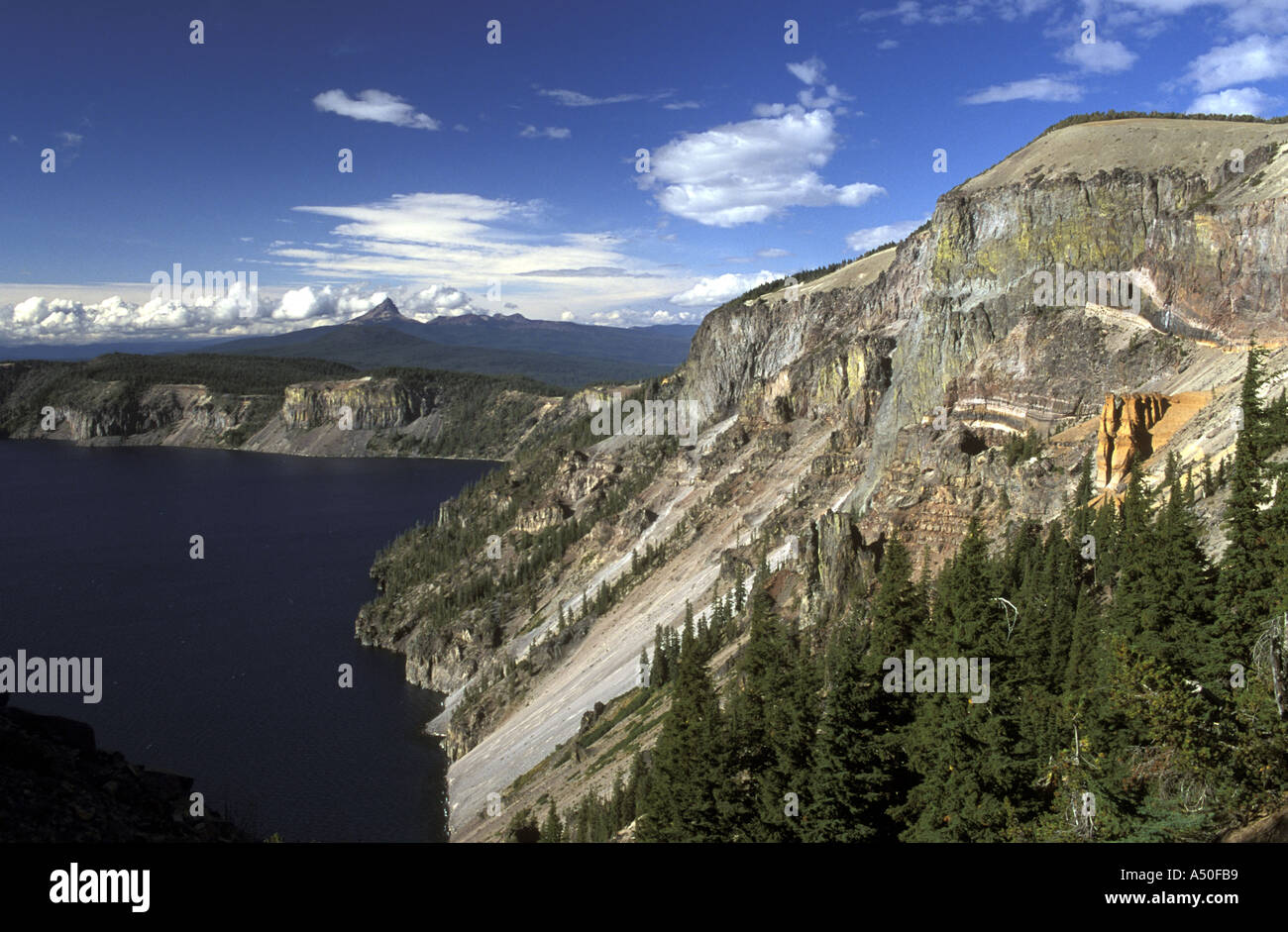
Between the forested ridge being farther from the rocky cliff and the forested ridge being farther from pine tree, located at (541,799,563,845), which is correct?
pine tree, located at (541,799,563,845)

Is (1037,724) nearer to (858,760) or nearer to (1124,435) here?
(858,760)

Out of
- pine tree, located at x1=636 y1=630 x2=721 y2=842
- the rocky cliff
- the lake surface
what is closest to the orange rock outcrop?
pine tree, located at x1=636 y1=630 x2=721 y2=842

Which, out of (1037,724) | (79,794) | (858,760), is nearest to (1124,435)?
(1037,724)

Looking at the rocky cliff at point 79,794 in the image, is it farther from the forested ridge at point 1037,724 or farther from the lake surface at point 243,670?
the lake surface at point 243,670

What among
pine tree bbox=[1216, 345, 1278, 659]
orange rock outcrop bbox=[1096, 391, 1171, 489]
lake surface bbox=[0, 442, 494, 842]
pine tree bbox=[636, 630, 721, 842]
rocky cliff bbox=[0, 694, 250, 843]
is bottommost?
lake surface bbox=[0, 442, 494, 842]

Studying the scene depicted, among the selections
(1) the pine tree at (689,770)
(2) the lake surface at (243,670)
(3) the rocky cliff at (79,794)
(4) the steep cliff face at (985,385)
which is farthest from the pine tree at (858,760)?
(2) the lake surface at (243,670)

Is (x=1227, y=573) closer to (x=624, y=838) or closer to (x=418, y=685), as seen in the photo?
(x=624, y=838)
